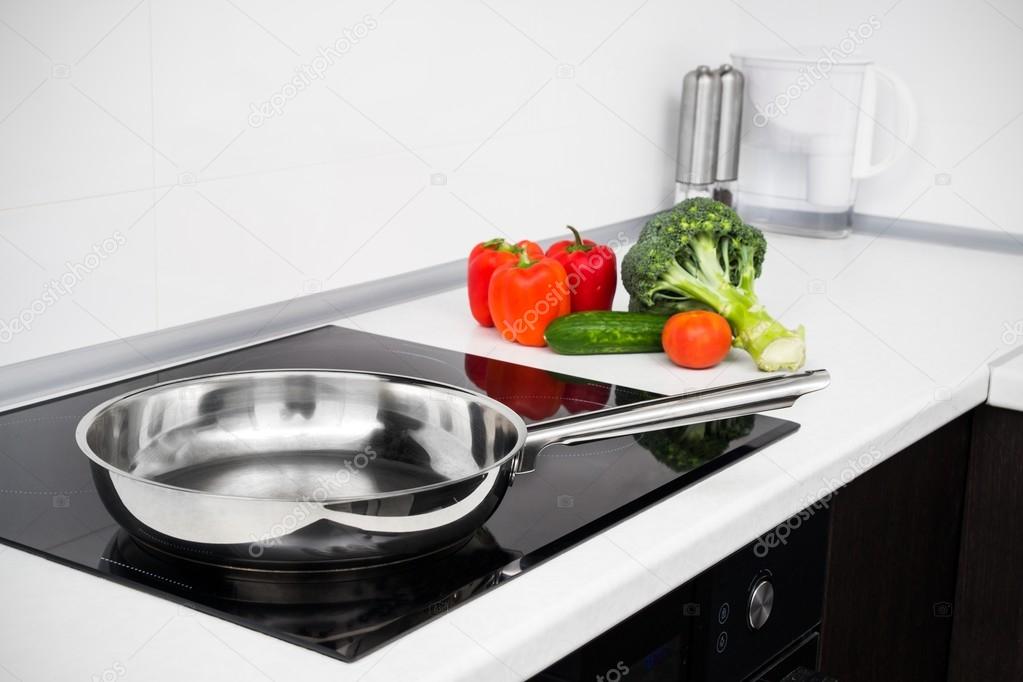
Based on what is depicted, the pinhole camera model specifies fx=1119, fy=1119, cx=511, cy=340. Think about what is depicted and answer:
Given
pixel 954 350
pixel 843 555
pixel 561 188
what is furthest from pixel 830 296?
pixel 843 555

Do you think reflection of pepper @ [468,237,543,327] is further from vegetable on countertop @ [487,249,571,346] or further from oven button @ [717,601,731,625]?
oven button @ [717,601,731,625]

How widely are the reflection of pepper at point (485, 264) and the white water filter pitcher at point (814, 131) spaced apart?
75 cm

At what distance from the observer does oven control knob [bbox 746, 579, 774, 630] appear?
0.96 meters

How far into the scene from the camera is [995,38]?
184 cm

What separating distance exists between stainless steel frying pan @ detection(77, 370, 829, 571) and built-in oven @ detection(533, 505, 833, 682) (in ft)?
0.43

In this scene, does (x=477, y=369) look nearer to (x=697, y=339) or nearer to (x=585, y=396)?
(x=585, y=396)

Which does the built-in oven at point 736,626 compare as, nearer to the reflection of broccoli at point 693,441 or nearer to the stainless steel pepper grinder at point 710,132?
the reflection of broccoli at point 693,441

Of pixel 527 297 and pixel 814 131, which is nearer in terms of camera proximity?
pixel 527 297

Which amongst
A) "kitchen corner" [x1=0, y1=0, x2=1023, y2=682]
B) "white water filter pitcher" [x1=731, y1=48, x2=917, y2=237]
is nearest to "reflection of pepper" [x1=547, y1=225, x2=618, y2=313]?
"kitchen corner" [x1=0, y1=0, x2=1023, y2=682]

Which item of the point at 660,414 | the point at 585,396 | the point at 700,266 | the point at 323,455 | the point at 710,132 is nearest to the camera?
the point at 660,414

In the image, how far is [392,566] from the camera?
766 mm

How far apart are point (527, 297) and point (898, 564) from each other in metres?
0.53

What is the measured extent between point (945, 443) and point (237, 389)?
827mm

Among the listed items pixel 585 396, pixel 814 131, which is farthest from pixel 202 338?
pixel 814 131
